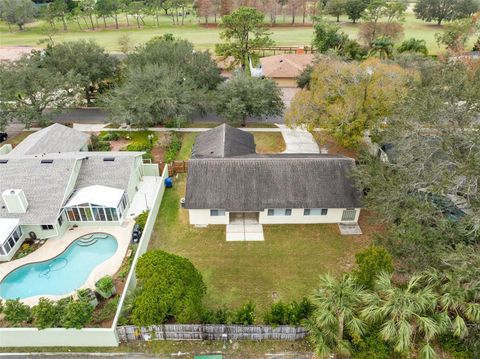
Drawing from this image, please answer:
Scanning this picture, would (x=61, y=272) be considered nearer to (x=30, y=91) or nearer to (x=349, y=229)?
(x=349, y=229)

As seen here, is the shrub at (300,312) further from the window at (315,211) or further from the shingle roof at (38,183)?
the shingle roof at (38,183)

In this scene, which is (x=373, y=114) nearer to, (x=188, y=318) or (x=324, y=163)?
(x=324, y=163)

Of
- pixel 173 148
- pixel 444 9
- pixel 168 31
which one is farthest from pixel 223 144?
pixel 444 9

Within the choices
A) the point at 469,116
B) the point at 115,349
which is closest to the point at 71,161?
the point at 115,349

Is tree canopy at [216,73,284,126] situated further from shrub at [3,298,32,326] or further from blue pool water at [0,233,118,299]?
shrub at [3,298,32,326]


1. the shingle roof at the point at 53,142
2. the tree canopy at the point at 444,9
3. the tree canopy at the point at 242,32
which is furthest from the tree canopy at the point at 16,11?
the tree canopy at the point at 444,9

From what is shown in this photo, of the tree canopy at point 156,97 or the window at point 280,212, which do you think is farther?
the tree canopy at point 156,97
